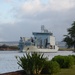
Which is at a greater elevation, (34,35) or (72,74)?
(34,35)

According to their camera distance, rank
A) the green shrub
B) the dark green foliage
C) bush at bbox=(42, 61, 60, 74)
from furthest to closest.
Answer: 1. the dark green foliage
2. bush at bbox=(42, 61, 60, 74)
3. the green shrub

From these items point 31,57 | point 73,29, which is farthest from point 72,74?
point 73,29

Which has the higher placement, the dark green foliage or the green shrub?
the dark green foliage

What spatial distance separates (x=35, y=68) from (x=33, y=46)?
118m

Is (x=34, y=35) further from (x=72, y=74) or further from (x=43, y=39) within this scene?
(x=72, y=74)

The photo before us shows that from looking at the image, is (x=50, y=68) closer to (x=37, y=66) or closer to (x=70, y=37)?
(x=37, y=66)

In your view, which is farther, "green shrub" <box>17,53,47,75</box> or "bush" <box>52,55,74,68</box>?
"bush" <box>52,55,74,68</box>

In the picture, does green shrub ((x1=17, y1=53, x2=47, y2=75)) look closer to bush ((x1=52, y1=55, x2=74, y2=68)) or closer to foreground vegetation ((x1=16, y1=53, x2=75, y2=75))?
foreground vegetation ((x1=16, y1=53, x2=75, y2=75))

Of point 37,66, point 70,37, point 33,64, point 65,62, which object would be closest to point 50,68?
point 37,66

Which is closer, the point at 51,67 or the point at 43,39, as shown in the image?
the point at 51,67

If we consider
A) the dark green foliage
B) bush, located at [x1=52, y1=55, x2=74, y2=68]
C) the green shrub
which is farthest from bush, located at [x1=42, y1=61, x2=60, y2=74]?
the dark green foliage

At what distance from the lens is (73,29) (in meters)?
39.7

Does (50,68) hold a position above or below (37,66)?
below

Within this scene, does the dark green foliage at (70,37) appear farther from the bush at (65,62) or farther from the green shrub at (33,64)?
the green shrub at (33,64)
